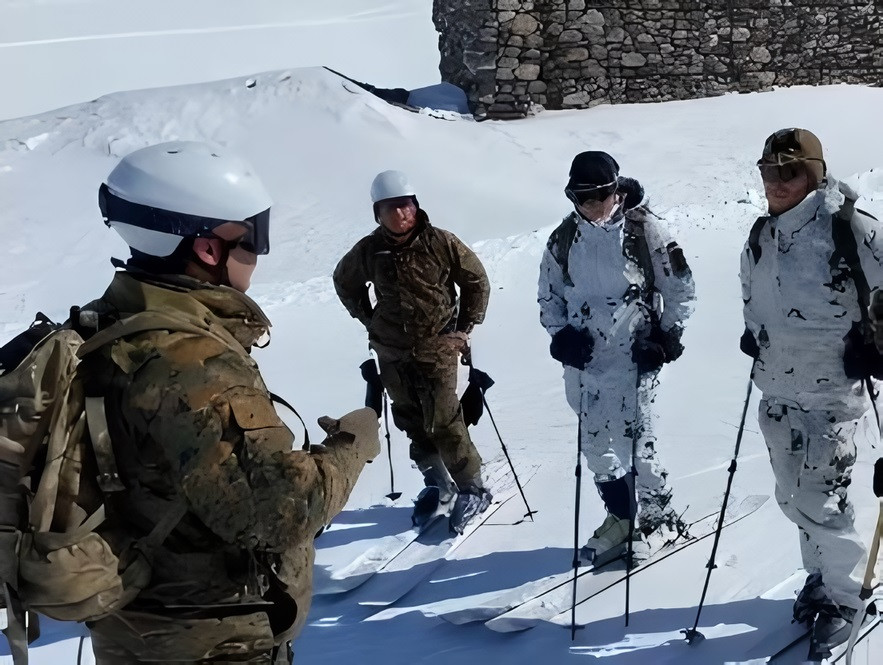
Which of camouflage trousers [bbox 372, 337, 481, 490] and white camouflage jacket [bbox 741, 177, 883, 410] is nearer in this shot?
white camouflage jacket [bbox 741, 177, 883, 410]

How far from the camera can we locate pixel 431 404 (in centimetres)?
500

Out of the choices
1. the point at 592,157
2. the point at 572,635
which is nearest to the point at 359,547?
the point at 572,635

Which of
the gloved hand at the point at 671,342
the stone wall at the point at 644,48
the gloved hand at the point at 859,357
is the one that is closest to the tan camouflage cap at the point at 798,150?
the gloved hand at the point at 859,357

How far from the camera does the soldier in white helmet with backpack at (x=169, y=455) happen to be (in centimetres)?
201

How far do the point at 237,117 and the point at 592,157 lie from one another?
9.70 meters

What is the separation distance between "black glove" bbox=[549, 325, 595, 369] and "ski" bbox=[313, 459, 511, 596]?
1.37 metres

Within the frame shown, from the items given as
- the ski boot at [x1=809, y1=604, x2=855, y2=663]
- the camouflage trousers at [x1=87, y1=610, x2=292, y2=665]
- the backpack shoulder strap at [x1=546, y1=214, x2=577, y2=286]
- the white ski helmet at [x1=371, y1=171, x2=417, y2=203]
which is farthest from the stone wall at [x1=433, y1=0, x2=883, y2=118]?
the camouflage trousers at [x1=87, y1=610, x2=292, y2=665]

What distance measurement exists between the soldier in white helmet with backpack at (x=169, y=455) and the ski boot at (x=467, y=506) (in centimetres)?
286

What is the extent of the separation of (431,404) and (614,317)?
1167 mm

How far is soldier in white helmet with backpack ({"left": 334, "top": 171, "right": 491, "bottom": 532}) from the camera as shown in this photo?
481 centimetres

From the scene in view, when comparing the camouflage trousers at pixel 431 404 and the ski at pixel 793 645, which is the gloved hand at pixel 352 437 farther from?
the camouflage trousers at pixel 431 404

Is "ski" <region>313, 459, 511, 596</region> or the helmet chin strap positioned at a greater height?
the helmet chin strap

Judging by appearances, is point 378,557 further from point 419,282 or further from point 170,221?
point 170,221

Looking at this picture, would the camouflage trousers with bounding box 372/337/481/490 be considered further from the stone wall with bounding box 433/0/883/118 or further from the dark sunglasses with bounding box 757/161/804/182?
the stone wall with bounding box 433/0/883/118
